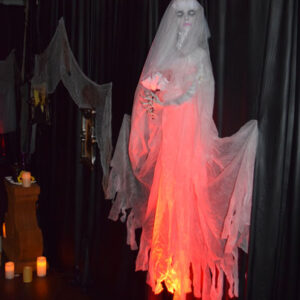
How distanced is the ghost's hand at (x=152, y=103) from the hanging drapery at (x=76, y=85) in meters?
0.83

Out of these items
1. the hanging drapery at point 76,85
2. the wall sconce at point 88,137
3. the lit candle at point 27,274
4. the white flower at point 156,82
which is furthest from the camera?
the lit candle at point 27,274

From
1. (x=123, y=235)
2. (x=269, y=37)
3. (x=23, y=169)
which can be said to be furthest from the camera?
(x=23, y=169)

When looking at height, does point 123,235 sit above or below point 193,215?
below

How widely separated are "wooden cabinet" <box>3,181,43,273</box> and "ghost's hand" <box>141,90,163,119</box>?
6.54 ft

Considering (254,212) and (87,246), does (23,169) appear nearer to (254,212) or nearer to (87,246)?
(87,246)

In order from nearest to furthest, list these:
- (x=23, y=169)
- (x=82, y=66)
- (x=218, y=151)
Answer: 1. (x=218, y=151)
2. (x=82, y=66)
3. (x=23, y=169)

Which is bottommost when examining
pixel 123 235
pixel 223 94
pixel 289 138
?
pixel 123 235

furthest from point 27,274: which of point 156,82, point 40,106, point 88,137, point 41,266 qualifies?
point 156,82

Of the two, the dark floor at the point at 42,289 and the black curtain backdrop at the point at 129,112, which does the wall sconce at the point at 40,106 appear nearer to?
the black curtain backdrop at the point at 129,112

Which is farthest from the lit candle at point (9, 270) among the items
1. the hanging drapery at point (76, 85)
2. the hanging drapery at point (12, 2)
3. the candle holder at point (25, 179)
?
the hanging drapery at point (12, 2)

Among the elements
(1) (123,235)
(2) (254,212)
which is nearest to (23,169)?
(1) (123,235)

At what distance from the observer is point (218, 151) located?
6.11 ft

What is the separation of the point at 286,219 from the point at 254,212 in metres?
0.13

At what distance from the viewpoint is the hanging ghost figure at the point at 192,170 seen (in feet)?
5.82
